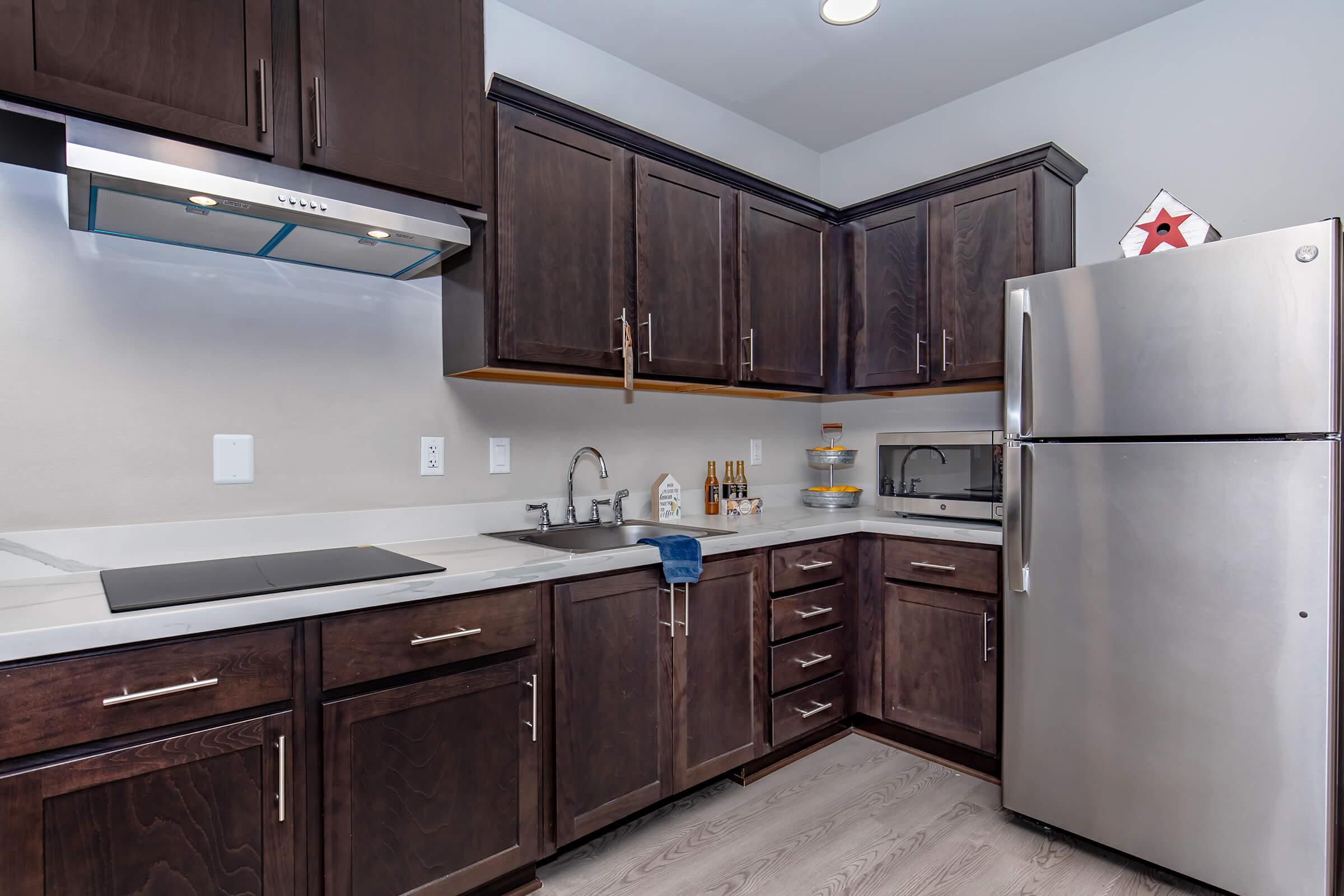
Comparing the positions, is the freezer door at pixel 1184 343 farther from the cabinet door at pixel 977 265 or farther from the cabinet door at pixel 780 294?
the cabinet door at pixel 780 294

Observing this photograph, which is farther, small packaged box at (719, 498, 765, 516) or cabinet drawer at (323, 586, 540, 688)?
small packaged box at (719, 498, 765, 516)

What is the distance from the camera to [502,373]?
2.16m

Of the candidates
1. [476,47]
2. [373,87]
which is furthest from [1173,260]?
[373,87]

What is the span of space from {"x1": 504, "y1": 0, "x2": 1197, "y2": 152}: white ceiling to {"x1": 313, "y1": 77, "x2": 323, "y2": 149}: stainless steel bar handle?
1.04 m

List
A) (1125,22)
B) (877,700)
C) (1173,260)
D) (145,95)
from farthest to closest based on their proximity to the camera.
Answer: (877,700), (1125,22), (1173,260), (145,95)

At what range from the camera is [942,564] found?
2.45 metres

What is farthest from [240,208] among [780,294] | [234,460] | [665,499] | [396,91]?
[780,294]

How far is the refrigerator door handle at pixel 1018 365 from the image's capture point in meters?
2.06

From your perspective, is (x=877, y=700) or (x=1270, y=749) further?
(x=877, y=700)

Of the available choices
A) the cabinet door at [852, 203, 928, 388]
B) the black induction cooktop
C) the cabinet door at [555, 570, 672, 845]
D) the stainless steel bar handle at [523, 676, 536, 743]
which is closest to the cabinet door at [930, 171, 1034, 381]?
the cabinet door at [852, 203, 928, 388]

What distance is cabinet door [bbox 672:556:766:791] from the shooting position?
209cm

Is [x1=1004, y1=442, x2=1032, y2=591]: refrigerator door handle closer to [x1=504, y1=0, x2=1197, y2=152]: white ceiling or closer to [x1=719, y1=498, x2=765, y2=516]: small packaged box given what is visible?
[x1=719, y1=498, x2=765, y2=516]: small packaged box

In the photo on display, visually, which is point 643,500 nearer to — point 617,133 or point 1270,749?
point 617,133

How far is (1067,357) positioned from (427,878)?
6.99 ft
